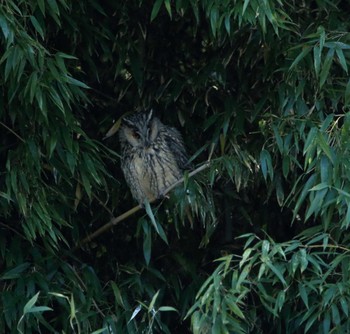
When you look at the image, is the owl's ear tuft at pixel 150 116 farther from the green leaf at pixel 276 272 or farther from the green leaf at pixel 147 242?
the green leaf at pixel 276 272

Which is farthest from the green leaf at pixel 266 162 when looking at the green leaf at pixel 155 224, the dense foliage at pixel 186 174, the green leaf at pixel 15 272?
the green leaf at pixel 15 272

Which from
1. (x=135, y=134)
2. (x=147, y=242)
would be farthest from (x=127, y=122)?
(x=147, y=242)

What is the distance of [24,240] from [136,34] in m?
0.98

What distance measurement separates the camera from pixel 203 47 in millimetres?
5262

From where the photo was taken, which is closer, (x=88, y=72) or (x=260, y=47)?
(x=260, y=47)

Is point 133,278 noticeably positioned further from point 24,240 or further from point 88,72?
point 88,72

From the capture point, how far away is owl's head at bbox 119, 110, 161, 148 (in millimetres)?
5117

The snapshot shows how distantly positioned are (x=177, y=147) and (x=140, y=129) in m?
0.22

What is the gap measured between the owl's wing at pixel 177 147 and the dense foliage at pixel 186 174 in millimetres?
76

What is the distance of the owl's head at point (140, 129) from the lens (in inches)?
201

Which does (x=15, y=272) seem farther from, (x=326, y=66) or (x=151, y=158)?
(x=326, y=66)

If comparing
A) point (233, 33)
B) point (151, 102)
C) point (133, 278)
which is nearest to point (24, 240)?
point (133, 278)

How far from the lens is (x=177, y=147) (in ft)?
17.2

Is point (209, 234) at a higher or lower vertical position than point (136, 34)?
lower
